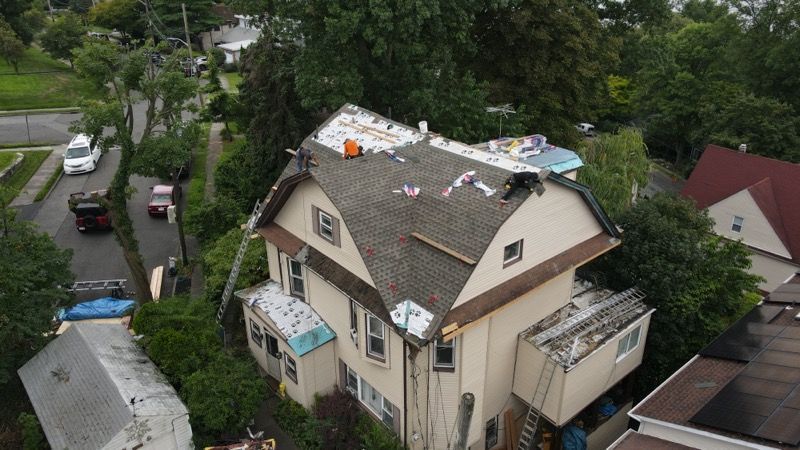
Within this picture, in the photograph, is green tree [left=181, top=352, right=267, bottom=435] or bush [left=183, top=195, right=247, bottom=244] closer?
green tree [left=181, top=352, right=267, bottom=435]

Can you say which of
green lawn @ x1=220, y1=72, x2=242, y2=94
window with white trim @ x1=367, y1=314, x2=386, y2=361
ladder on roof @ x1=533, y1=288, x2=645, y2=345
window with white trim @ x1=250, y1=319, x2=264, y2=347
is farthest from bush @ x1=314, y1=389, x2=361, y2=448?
green lawn @ x1=220, y1=72, x2=242, y2=94

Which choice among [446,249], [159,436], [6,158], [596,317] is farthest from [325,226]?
[6,158]

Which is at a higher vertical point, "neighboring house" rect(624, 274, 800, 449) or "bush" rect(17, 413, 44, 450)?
"neighboring house" rect(624, 274, 800, 449)

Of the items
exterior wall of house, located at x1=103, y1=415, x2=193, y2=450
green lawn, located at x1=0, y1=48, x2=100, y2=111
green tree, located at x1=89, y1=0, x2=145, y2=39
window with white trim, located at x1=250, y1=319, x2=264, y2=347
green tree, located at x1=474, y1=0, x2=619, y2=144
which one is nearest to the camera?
exterior wall of house, located at x1=103, y1=415, x2=193, y2=450

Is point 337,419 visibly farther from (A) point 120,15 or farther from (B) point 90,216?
(A) point 120,15

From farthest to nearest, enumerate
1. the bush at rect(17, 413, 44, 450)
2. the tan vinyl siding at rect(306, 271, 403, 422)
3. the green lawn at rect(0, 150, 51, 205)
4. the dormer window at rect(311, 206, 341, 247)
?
the green lawn at rect(0, 150, 51, 205), the bush at rect(17, 413, 44, 450), the dormer window at rect(311, 206, 341, 247), the tan vinyl siding at rect(306, 271, 403, 422)

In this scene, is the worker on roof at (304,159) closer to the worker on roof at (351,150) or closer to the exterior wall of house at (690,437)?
the worker on roof at (351,150)

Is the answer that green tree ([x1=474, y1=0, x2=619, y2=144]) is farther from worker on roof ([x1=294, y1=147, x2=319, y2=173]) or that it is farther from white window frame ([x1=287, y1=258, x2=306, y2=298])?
white window frame ([x1=287, y1=258, x2=306, y2=298])

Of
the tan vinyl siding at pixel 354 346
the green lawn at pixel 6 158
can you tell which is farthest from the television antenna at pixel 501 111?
the green lawn at pixel 6 158
